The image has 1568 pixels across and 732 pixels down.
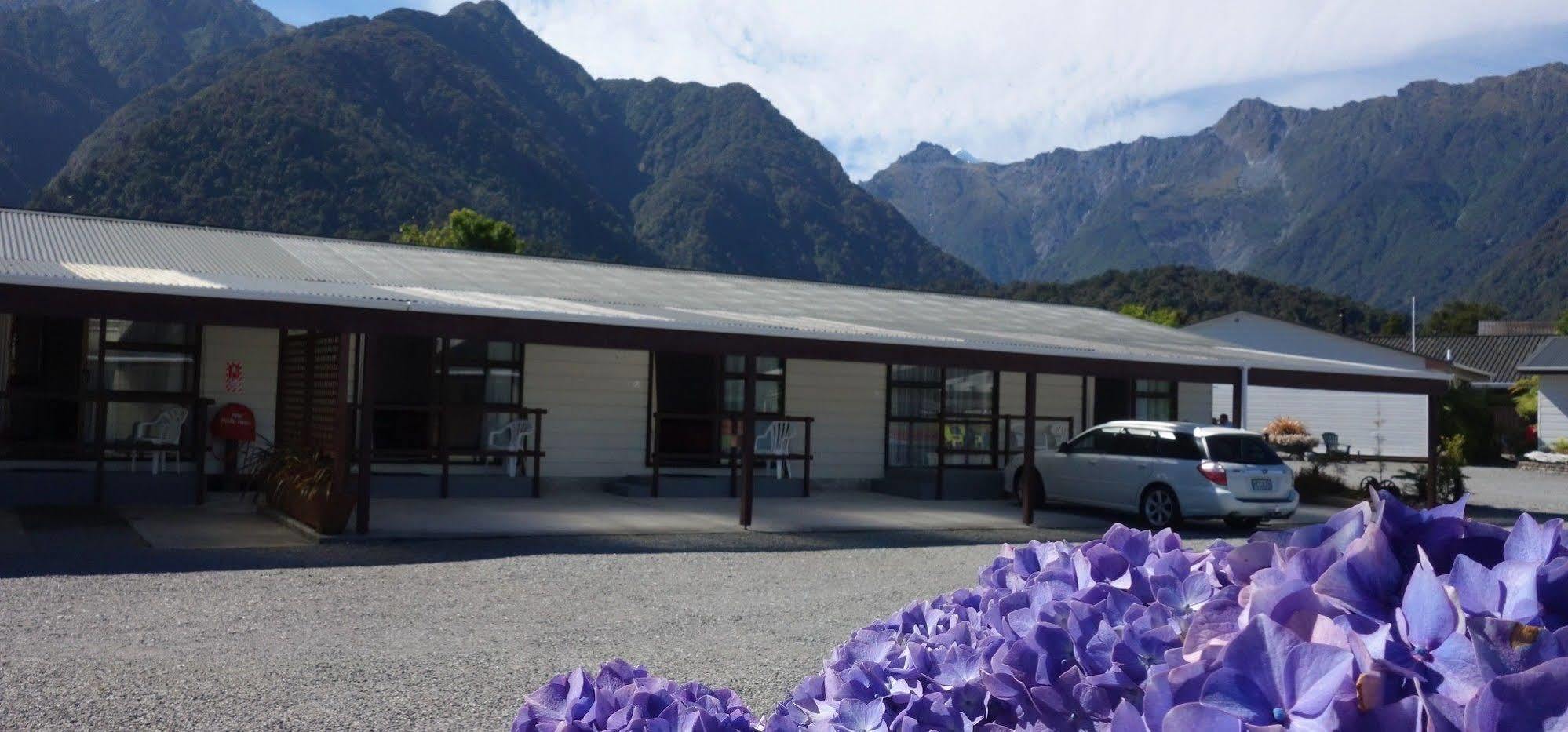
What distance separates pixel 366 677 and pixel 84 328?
10.1m

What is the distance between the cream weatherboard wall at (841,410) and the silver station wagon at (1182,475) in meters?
3.52

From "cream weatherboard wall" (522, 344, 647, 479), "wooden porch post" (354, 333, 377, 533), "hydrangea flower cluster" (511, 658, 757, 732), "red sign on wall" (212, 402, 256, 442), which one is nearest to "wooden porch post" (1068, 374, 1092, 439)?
"cream weatherboard wall" (522, 344, 647, 479)

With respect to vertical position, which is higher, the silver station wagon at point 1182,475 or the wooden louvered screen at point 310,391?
the wooden louvered screen at point 310,391

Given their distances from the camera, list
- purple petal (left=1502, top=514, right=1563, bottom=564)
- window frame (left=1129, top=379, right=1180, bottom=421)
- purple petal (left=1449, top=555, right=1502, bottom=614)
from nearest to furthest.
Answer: purple petal (left=1449, top=555, right=1502, bottom=614), purple petal (left=1502, top=514, right=1563, bottom=564), window frame (left=1129, top=379, right=1180, bottom=421)

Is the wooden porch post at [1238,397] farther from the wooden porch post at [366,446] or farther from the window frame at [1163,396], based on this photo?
the wooden porch post at [366,446]

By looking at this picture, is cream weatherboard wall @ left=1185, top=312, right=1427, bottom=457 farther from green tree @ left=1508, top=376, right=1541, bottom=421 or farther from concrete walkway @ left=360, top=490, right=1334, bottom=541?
concrete walkway @ left=360, top=490, right=1334, bottom=541

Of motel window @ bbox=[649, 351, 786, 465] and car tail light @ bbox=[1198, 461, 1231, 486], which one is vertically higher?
motel window @ bbox=[649, 351, 786, 465]

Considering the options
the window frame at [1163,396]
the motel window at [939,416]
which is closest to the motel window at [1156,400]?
the window frame at [1163,396]

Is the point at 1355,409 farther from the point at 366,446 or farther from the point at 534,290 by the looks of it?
the point at 366,446

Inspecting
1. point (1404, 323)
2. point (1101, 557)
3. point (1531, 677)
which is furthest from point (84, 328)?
point (1404, 323)

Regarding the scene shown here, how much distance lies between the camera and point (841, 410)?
19.8 metres

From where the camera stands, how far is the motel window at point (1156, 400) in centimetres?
2247

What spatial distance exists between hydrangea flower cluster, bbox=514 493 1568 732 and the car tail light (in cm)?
1341

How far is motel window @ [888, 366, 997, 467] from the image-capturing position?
66.4ft
